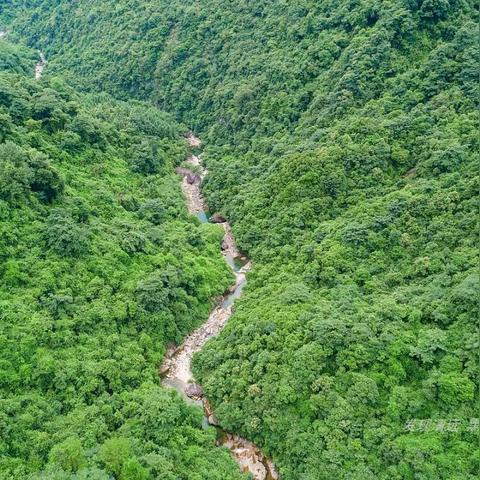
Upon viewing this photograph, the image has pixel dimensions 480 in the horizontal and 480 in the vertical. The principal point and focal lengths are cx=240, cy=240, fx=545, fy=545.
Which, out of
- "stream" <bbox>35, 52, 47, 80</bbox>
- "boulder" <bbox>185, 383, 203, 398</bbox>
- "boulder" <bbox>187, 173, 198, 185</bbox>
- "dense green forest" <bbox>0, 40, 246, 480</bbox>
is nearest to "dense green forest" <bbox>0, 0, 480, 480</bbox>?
"boulder" <bbox>185, 383, 203, 398</bbox>

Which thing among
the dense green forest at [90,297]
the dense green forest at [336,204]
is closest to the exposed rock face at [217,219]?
the dense green forest at [336,204]

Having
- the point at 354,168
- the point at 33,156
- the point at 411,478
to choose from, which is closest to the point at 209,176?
the point at 354,168

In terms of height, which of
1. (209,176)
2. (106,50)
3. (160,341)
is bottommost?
(160,341)

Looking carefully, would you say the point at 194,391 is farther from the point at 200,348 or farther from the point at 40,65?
the point at 40,65

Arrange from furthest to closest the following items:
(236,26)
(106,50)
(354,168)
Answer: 1. (106,50)
2. (236,26)
3. (354,168)

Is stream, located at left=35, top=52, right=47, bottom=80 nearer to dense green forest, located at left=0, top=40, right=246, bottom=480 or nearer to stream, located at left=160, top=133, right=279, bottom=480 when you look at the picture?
dense green forest, located at left=0, top=40, right=246, bottom=480

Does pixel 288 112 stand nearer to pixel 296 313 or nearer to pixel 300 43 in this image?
pixel 300 43

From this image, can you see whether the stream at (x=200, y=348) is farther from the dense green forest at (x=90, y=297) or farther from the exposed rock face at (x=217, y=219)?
the dense green forest at (x=90, y=297)
